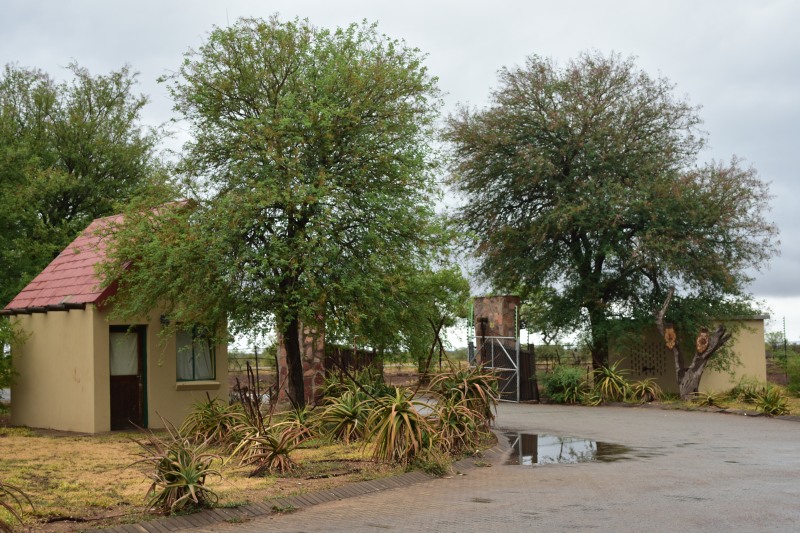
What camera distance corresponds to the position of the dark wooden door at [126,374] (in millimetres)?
21406

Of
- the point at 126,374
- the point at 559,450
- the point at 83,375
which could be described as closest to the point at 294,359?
the point at 126,374

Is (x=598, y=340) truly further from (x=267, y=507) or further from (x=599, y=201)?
(x=267, y=507)

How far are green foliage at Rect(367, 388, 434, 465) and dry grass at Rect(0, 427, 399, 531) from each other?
0.32 meters

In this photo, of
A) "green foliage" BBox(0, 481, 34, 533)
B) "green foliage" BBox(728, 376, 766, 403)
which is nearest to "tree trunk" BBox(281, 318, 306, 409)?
"green foliage" BBox(0, 481, 34, 533)

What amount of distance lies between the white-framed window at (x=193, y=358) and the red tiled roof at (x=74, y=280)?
2.15 meters

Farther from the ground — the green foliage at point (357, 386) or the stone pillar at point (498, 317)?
the stone pillar at point (498, 317)

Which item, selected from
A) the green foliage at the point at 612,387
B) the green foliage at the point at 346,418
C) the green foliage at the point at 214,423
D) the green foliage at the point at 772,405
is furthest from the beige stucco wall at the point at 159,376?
the green foliage at the point at 772,405

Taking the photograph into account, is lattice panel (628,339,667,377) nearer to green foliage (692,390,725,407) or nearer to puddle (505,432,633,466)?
green foliage (692,390,725,407)

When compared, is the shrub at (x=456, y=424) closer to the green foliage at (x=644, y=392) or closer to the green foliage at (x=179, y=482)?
the green foliage at (x=179, y=482)

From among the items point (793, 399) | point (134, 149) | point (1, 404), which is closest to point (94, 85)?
point (134, 149)

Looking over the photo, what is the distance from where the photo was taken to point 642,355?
3297 cm

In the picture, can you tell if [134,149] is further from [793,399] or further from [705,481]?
[705,481]

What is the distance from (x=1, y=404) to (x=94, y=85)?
15.6 meters

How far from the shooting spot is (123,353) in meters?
21.6
